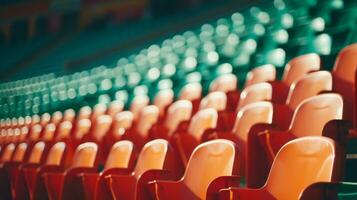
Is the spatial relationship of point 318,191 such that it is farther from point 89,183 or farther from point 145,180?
point 89,183

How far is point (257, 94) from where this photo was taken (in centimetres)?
180

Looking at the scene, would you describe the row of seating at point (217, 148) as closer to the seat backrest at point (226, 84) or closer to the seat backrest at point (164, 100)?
the seat backrest at point (226, 84)

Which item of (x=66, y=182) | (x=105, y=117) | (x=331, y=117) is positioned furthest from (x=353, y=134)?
(x=105, y=117)

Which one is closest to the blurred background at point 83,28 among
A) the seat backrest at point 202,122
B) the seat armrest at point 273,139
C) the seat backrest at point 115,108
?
the seat backrest at point 115,108

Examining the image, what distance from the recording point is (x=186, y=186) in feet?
4.19

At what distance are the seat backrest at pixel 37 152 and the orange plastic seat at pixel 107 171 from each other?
603 mm

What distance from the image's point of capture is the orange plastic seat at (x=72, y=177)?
155cm

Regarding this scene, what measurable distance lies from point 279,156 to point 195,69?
87.0 inches

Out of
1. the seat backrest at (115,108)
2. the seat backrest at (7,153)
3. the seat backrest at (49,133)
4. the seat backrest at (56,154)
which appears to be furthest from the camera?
the seat backrest at (115,108)

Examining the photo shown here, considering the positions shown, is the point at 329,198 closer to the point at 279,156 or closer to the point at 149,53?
the point at 279,156

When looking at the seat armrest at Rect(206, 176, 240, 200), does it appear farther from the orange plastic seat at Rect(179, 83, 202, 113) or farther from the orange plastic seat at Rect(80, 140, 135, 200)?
the orange plastic seat at Rect(179, 83, 202, 113)

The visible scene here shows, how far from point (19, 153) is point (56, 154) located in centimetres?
46

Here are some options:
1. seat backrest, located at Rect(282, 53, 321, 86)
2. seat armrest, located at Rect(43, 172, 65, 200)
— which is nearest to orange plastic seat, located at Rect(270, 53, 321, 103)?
seat backrest, located at Rect(282, 53, 321, 86)

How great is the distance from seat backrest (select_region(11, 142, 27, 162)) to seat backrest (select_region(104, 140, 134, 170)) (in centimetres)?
80
